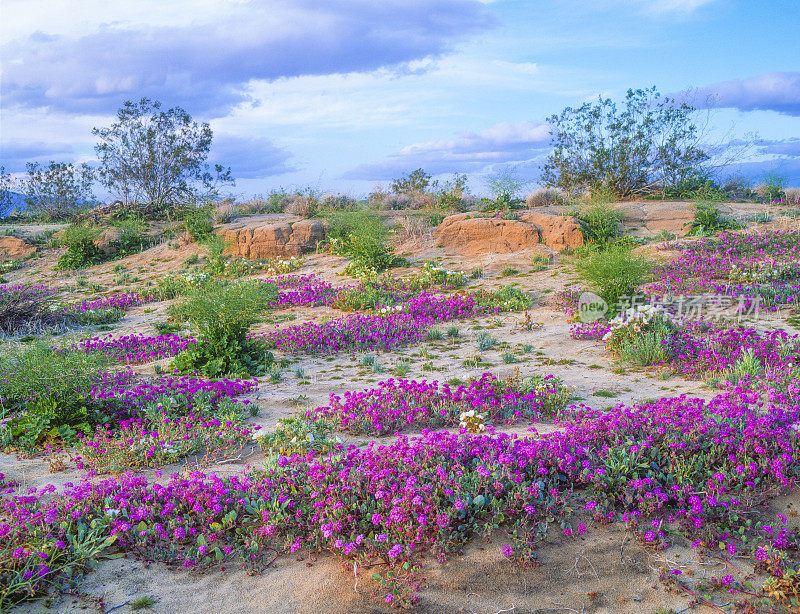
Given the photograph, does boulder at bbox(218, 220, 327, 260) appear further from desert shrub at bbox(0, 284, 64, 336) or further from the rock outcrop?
desert shrub at bbox(0, 284, 64, 336)

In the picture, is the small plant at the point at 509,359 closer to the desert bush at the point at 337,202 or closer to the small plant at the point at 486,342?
the small plant at the point at 486,342

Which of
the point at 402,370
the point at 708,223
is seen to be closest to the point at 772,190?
the point at 708,223

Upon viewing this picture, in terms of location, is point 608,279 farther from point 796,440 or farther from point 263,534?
point 263,534

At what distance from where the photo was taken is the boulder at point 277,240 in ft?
56.2

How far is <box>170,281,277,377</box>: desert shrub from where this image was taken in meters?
7.50

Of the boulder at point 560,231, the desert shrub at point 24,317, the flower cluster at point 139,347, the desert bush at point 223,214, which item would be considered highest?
the desert bush at point 223,214

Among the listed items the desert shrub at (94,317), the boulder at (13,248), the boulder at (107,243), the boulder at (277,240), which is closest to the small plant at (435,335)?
the desert shrub at (94,317)

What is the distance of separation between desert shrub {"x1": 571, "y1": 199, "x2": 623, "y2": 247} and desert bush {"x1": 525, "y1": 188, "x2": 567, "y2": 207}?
5234 millimetres

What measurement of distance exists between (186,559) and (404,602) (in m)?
1.29

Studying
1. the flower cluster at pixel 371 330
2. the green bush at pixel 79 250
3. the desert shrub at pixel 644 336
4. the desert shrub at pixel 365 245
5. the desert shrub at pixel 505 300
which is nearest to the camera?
the desert shrub at pixel 644 336

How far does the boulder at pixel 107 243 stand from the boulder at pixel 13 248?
2.89 meters

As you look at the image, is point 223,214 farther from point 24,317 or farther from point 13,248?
point 24,317

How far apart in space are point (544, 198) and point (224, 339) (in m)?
16.0

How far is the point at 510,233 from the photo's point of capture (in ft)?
49.5
